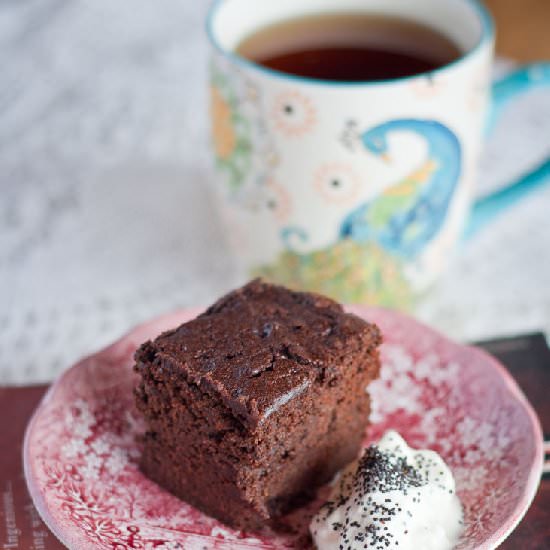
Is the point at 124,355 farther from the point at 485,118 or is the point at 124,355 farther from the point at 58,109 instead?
the point at 58,109

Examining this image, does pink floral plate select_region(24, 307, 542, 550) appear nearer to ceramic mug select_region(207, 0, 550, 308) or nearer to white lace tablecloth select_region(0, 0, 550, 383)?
ceramic mug select_region(207, 0, 550, 308)

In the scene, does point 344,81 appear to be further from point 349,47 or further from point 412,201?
point 412,201

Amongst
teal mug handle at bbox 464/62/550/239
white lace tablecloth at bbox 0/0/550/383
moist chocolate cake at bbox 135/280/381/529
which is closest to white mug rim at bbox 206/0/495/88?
teal mug handle at bbox 464/62/550/239

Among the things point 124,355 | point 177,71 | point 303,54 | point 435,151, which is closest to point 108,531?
point 124,355

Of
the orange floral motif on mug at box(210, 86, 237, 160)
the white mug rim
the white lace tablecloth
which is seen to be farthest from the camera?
the white lace tablecloth

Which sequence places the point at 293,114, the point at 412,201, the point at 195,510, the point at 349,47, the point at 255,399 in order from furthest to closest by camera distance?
the point at 349,47, the point at 412,201, the point at 293,114, the point at 195,510, the point at 255,399

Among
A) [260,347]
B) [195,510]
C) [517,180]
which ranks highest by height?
[260,347]

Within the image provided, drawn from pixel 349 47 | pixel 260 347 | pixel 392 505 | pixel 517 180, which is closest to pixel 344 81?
pixel 349 47

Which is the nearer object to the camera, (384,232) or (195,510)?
(195,510)
